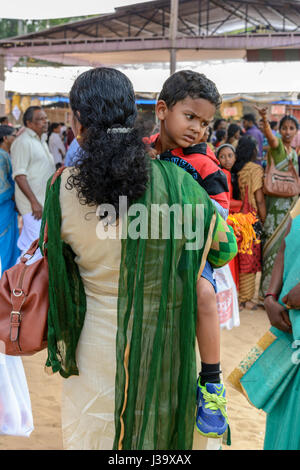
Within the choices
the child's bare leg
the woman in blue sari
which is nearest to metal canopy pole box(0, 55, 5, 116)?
the woman in blue sari

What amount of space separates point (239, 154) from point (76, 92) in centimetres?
453

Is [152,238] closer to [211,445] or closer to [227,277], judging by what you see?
[211,445]

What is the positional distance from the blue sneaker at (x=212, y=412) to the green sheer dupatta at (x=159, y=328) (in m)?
0.03

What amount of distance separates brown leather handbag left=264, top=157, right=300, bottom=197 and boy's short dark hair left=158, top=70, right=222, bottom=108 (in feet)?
13.0

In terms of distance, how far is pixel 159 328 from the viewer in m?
1.55

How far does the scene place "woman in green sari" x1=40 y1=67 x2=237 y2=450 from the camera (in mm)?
1499

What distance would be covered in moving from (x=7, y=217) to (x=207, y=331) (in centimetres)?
387

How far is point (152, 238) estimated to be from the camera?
5.00ft

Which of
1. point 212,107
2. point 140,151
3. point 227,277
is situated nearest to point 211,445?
point 140,151

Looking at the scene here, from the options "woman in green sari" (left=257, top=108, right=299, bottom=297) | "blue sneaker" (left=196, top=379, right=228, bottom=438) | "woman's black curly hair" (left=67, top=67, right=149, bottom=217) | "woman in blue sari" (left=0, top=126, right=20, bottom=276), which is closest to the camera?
"woman's black curly hair" (left=67, top=67, right=149, bottom=217)

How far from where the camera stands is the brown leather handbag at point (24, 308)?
1.58 metres

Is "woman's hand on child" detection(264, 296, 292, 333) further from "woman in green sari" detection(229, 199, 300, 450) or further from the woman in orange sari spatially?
the woman in orange sari

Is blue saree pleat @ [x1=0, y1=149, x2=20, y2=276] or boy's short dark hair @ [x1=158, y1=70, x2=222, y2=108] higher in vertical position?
boy's short dark hair @ [x1=158, y1=70, x2=222, y2=108]

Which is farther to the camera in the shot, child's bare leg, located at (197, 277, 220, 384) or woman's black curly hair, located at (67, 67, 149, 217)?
child's bare leg, located at (197, 277, 220, 384)
